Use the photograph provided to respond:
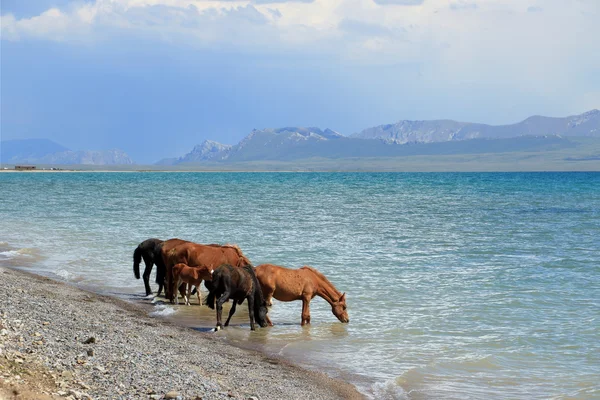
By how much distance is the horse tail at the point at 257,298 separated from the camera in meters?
13.0

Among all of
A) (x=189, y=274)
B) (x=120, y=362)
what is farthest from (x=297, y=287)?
(x=120, y=362)

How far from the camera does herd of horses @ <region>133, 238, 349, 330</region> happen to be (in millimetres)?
12812

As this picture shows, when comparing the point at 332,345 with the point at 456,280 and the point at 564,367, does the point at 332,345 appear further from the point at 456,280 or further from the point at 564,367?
the point at 456,280

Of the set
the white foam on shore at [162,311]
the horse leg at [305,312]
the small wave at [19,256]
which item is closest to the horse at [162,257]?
the white foam on shore at [162,311]

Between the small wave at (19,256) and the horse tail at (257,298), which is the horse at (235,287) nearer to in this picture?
the horse tail at (257,298)

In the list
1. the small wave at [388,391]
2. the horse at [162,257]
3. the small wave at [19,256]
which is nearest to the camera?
the small wave at [388,391]

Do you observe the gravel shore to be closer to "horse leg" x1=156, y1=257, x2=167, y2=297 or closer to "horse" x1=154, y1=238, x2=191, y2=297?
→ "horse" x1=154, y1=238, x2=191, y2=297

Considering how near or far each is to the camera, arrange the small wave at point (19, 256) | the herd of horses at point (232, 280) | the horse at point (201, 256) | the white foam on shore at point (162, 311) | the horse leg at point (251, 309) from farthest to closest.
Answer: the small wave at point (19, 256) → the horse at point (201, 256) → the white foam on shore at point (162, 311) → the horse leg at point (251, 309) → the herd of horses at point (232, 280)

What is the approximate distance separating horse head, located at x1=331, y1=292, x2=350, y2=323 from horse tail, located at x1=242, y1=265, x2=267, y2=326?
1329mm

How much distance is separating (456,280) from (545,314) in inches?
167

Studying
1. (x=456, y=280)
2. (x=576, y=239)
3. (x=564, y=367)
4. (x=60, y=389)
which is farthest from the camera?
(x=576, y=239)

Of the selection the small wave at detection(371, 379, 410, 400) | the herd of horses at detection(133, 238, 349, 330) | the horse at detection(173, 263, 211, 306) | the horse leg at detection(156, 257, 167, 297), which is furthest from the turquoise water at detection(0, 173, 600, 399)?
the horse leg at detection(156, 257, 167, 297)

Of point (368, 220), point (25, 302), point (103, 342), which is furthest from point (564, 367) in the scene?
point (368, 220)

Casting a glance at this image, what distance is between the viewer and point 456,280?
18.5m
